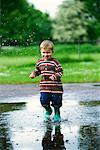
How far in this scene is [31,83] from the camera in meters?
16.5

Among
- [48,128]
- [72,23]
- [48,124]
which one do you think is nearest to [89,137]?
[48,128]

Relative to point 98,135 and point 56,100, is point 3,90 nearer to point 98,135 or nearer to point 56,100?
point 56,100

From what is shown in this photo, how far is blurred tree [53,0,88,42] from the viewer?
81688mm

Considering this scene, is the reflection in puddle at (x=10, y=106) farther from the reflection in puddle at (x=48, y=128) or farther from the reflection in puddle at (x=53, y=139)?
the reflection in puddle at (x=53, y=139)

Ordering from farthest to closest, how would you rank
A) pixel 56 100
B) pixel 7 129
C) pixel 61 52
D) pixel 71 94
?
pixel 61 52 < pixel 71 94 < pixel 56 100 < pixel 7 129

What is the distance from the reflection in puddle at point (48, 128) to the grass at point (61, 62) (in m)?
6.40

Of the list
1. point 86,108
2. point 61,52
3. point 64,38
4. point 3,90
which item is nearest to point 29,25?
point 61,52

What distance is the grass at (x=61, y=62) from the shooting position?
1792cm

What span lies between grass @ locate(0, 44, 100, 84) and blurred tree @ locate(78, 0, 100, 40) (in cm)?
1316

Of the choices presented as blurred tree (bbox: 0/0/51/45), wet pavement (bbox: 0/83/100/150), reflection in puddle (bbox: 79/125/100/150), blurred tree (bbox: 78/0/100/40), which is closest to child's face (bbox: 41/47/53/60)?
wet pavement (bbox: 0/83/100/150)

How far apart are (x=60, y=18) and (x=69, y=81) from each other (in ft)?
228

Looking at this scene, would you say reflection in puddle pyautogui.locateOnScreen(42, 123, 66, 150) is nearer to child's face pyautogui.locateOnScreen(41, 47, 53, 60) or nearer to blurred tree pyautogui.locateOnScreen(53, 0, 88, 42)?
child's face pyautogui.locateOnScreen(41, 47, 53, 60)

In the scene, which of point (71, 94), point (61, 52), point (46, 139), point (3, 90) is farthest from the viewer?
point (61, 52)

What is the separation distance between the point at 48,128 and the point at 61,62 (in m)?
24.4
